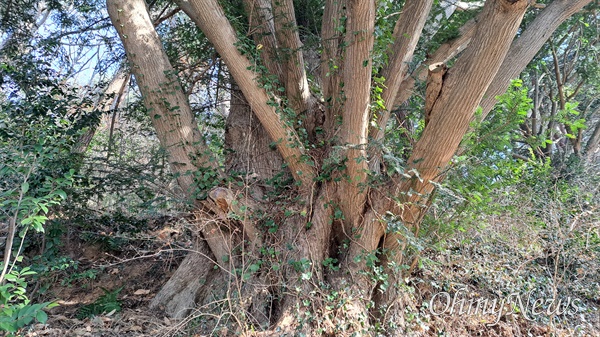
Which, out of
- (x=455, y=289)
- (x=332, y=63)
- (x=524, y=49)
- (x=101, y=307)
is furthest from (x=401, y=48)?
(x=101, y=307)

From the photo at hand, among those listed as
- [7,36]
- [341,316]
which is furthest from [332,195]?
[7,36]

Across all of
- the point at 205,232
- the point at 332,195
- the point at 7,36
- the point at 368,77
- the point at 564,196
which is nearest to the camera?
the point at 368,77

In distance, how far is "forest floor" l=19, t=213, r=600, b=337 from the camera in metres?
3.96

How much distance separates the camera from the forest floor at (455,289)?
13.0 feet

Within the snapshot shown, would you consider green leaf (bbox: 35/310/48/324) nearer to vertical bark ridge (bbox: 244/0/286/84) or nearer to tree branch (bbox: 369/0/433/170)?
tree branch (bbox: 369/0/433/170)

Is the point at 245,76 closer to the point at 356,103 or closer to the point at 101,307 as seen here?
the point at 356,103

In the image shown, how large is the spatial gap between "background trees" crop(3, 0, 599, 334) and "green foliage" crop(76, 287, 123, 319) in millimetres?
458

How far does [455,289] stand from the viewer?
14.3 feet

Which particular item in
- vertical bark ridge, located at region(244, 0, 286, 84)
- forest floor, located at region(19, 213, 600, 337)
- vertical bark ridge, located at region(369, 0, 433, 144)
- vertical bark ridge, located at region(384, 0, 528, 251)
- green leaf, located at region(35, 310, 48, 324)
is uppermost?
vertical bark ridge, located at region(244, 0, 286, 84)

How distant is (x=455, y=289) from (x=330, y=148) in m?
2.17

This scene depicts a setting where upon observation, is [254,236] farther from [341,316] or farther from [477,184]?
[477,184]

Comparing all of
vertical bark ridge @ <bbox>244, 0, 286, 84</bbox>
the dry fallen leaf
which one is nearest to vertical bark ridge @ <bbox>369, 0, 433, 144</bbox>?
vertical bark ridge @ <bbox>244, 0, 286, 84</bbox>

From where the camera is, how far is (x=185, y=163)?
4.16 metres

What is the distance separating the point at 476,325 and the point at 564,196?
2200mm
